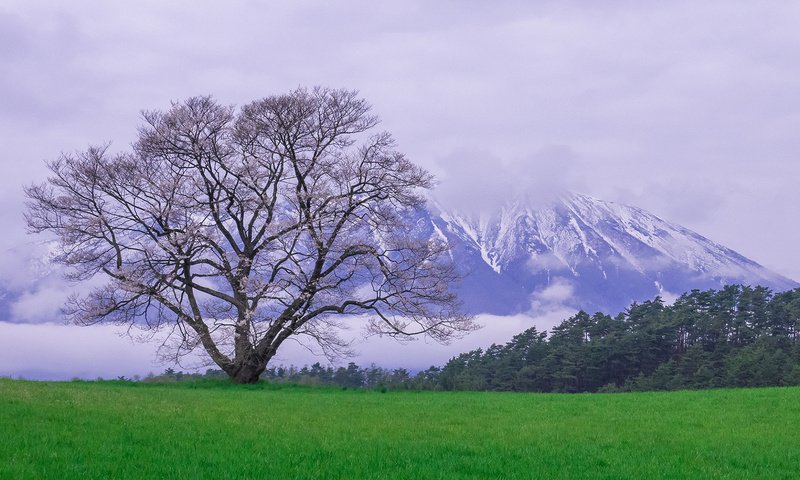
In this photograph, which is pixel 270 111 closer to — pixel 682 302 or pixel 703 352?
pixel 703 352

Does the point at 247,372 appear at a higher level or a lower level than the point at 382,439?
higher

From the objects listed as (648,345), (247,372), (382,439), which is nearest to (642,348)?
(648,345)

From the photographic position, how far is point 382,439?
50.6 ft

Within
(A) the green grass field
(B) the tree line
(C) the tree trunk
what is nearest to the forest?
(B) the tree line

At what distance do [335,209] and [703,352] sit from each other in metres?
49.6

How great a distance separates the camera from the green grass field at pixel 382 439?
11938mm

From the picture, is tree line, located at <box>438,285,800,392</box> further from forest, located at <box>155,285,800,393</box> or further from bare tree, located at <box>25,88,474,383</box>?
bare tree, located at <box>25,88,474,383</box>

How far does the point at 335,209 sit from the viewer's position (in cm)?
3459

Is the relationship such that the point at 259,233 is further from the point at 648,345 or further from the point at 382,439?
the point at 648,345

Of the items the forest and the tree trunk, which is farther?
the forest

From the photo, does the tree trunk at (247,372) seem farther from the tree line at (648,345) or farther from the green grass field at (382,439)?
the tree line at (648,345)

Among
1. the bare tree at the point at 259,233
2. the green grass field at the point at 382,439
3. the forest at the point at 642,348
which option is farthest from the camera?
the forest at the point at 642,348

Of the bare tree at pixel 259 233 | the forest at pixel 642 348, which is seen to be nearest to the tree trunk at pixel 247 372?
the bare tree at pixel 259 233

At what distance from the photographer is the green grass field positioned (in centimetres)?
1194
